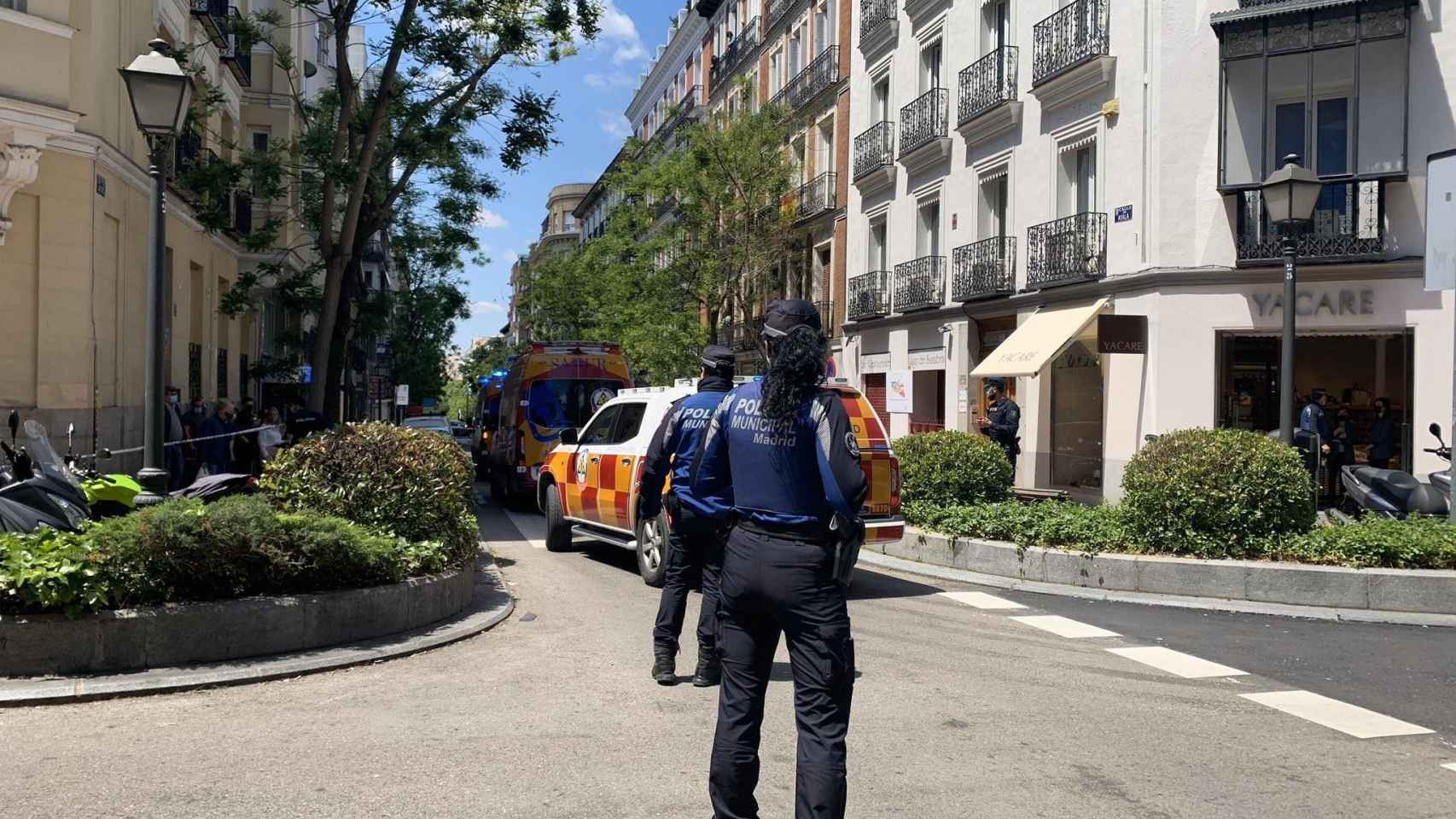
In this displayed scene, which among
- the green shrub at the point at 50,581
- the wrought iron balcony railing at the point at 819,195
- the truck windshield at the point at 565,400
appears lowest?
the green shrub at the point at 50,581

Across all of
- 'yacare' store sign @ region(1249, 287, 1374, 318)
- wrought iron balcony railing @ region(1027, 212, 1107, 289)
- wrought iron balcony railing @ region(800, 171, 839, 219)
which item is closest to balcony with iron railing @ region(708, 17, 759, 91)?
wrought iron balcony railing @ region(800, 171, 839, 219)

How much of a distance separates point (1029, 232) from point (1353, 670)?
14505mm

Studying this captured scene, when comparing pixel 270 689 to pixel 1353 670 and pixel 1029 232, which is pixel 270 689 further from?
pixel 1029 232

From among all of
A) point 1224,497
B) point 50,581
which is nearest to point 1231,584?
point 1224,497

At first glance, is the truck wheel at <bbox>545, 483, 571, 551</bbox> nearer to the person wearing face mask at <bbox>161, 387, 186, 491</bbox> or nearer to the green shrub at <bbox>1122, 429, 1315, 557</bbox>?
the person wearing face mask at <bbox>161, 387, 186, 491</bbox>

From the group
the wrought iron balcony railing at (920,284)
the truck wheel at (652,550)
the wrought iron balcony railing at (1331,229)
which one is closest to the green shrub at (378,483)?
the truck wheel at (652,550)

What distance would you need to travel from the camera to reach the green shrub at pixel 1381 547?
9586 mm

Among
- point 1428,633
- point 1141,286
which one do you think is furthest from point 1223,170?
point 1428,633

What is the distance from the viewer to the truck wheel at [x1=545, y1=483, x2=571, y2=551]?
504 inches

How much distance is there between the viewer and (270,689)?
6273 millimetres

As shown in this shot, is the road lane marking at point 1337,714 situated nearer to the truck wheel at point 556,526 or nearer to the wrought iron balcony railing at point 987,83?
the truck wheel at point 556,526

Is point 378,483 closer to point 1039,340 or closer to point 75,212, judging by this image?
point 75,212

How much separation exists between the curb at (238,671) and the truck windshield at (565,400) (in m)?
10.7

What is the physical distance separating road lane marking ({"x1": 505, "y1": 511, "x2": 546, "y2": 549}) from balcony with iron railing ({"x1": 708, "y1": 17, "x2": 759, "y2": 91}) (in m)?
24.7
